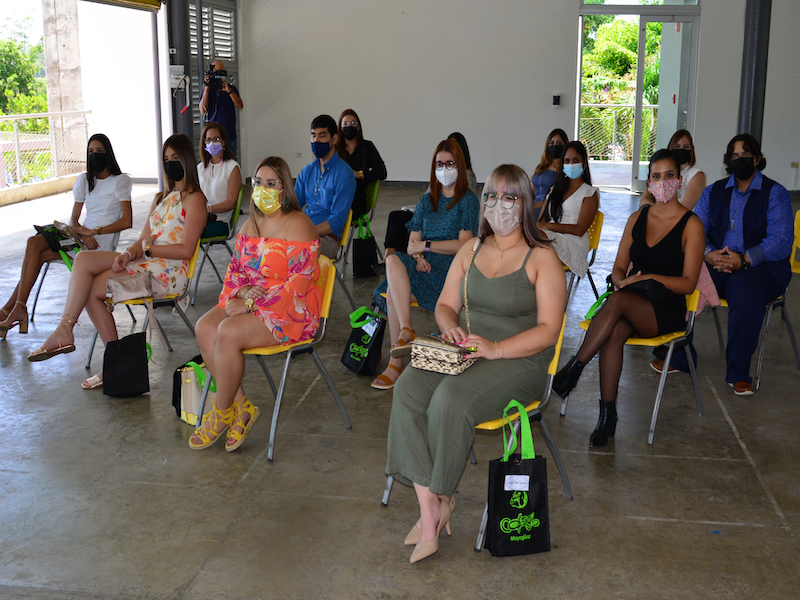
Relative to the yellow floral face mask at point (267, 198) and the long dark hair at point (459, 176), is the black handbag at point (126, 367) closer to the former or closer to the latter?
the yellow floral face mask at point (267, 198)

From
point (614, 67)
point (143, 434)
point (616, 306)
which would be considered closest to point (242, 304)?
point (143, 434)

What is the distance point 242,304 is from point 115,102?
1073 cm

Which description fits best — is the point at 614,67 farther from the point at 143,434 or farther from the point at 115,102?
the point at 143,434

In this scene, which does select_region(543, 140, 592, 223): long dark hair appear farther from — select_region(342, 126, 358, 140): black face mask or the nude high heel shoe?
the nude high heel shoe

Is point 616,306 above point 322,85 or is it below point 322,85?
below

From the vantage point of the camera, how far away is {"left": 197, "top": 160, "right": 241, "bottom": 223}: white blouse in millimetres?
5895

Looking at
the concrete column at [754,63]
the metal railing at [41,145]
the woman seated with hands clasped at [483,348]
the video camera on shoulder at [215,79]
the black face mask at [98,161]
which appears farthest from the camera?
the metal railing at [41,145]

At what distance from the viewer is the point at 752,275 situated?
411 cm

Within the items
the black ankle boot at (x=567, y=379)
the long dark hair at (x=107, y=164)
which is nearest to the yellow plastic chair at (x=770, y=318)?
the black ankle boot at (x=567, y=379)

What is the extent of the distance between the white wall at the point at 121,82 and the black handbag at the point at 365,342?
9.48 m

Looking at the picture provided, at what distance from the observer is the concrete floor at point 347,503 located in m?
2.45

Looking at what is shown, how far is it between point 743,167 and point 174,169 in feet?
10.1

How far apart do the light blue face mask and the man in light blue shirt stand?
1.38m

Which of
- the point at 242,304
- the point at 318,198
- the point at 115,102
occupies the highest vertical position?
the point at 115,102
